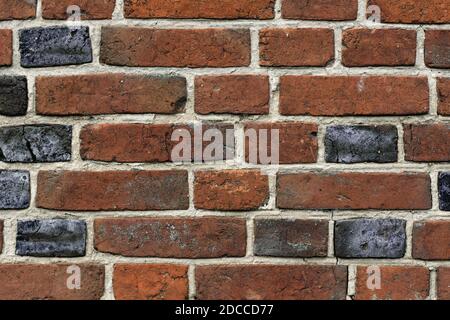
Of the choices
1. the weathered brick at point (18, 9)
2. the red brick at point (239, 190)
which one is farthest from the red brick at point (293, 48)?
the weathered brick at point (18, 9)

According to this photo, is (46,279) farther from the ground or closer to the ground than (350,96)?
closer to the ground

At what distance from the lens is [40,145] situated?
1.08 metres

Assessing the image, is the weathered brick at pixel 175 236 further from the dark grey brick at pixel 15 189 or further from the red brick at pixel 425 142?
the red brick at pixel 425 142

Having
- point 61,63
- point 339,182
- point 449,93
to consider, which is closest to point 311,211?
point 339,182

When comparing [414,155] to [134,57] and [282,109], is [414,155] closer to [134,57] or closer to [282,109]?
[282,109]

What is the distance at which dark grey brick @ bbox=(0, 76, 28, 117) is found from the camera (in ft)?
3.56

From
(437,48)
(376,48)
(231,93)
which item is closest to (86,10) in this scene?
(231,93)

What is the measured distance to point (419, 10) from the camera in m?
1.09

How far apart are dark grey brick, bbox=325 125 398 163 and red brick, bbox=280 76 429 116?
0.10ft

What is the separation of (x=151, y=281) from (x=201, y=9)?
511 millimetres

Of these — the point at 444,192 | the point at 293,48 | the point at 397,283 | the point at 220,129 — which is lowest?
the point at 397,283

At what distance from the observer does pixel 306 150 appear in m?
1.08

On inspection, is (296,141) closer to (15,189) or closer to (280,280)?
(280,280)

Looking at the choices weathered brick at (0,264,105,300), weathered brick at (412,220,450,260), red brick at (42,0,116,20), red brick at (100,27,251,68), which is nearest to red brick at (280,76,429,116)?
red brick at (100,27,251,68)
